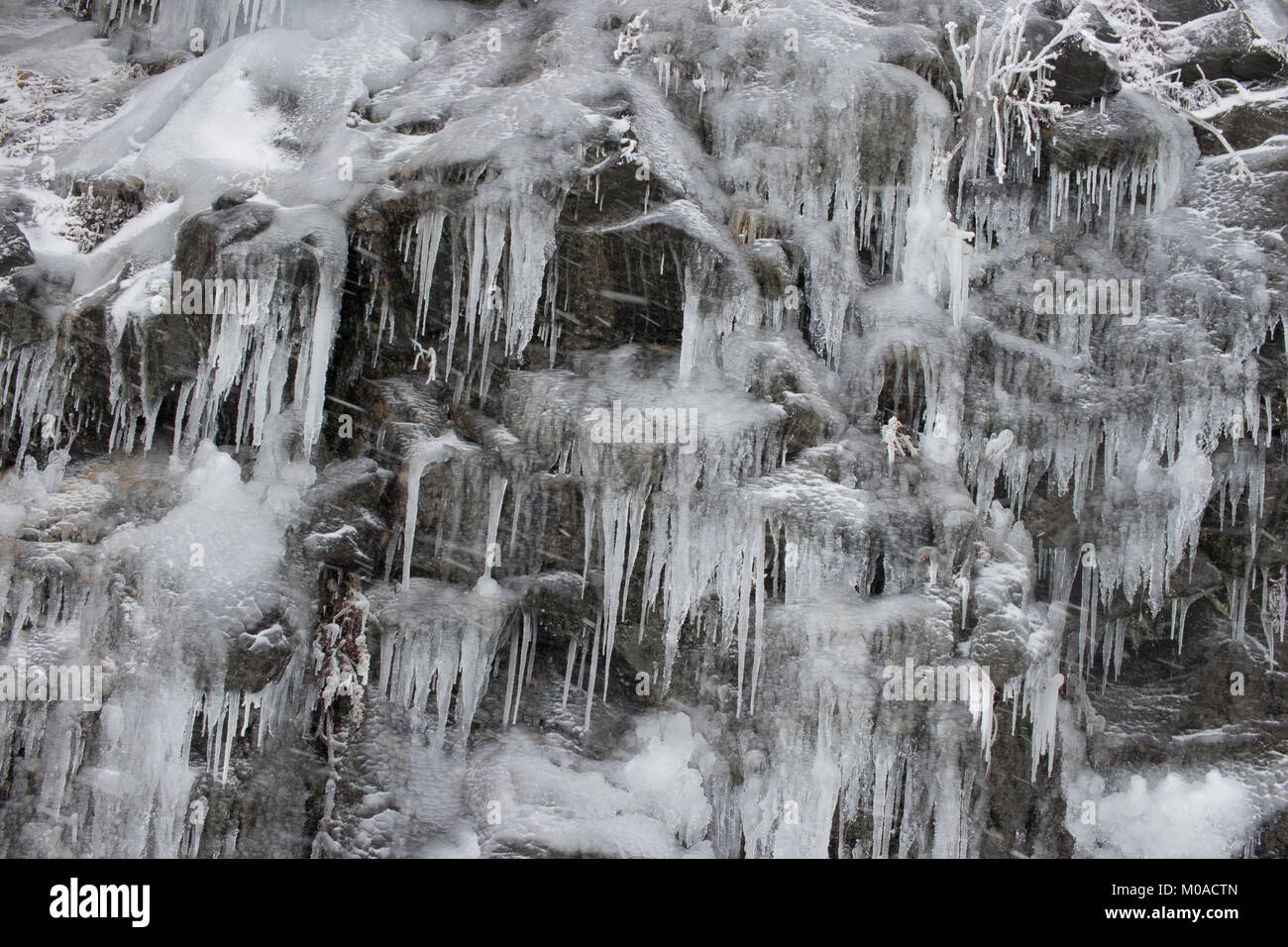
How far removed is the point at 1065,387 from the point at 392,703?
687 cm

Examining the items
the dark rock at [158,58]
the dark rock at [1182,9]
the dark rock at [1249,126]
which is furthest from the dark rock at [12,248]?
the dark rock at [1182,9]

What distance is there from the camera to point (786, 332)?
350 inches

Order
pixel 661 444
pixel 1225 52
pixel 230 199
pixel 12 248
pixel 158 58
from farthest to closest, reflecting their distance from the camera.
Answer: pixel 158 58 → pixel 1225 52 → pixel 12 248 → pixel 230 199 → pixel 661 444

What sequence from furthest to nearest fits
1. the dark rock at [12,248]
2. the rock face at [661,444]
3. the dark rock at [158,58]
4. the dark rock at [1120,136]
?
the dark rock at [158,58] → the dark rock at [1120,136] → the dark rock at [12,248] → the rock face at [661,444]

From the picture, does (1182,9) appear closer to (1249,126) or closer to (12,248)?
(1249,126)

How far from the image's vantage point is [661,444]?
8.03 m

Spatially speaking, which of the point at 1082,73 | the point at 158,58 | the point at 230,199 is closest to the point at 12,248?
the point at 230,199

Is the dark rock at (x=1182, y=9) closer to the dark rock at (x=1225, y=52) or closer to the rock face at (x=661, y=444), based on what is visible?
the dark rock at (x=1225, y=52)

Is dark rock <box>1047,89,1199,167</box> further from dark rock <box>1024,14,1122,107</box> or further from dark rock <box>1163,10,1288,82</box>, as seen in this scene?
dark rock <box>1163,10,1288,82</box>

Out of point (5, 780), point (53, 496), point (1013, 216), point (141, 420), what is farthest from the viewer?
point (1013, 216)

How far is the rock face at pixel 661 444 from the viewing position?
788 cm

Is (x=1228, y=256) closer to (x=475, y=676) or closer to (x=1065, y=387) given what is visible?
(x=1065, y=387)

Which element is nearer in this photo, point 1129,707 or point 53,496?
point 53,496

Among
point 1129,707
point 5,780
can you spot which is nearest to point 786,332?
point 1129,707
